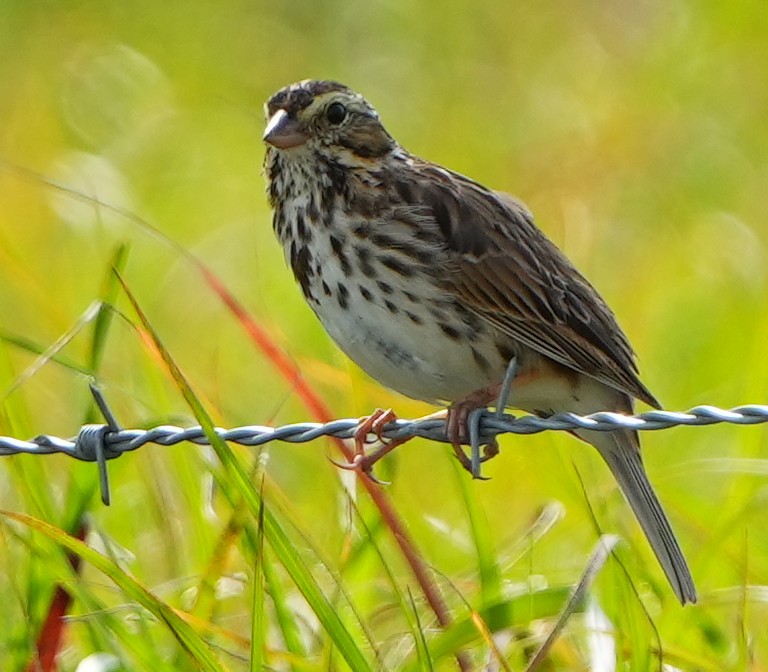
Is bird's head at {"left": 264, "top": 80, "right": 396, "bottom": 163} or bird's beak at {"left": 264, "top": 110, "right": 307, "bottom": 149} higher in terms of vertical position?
bird's head at {"left": 264, "top": 80, "right": 396, "bottom": 163}

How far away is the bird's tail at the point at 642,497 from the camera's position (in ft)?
13.6

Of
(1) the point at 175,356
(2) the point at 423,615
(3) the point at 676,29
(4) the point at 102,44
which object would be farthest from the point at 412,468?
(4) the point at 102,44

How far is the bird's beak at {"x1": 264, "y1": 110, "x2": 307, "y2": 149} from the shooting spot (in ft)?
14.4

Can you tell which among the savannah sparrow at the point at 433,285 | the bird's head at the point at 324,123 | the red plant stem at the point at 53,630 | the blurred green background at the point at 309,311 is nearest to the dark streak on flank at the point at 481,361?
the savannah sparrow at the point at 433,285

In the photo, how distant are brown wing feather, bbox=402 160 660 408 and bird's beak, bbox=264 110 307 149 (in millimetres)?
324

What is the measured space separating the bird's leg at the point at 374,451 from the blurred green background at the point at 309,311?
69mm

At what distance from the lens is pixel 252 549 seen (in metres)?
3.68

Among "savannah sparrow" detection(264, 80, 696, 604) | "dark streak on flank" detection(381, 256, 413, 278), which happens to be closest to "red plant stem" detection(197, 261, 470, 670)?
"savannah sparrow" detection(264, 80, 696, 604)

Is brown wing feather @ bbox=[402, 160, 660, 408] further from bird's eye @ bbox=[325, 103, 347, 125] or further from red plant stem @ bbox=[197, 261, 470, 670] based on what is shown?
red plant stem @ bbox=[197, 261, 470, 670]

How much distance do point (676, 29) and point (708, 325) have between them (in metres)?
3.42

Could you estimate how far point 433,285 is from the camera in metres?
4.39

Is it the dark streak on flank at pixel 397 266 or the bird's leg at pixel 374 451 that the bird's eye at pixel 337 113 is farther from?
the bird's leg at pixel 374 451

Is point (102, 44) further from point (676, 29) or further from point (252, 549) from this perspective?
point (252, 549)

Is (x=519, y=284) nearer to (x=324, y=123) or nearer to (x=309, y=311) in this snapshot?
(x=324, y=123)
